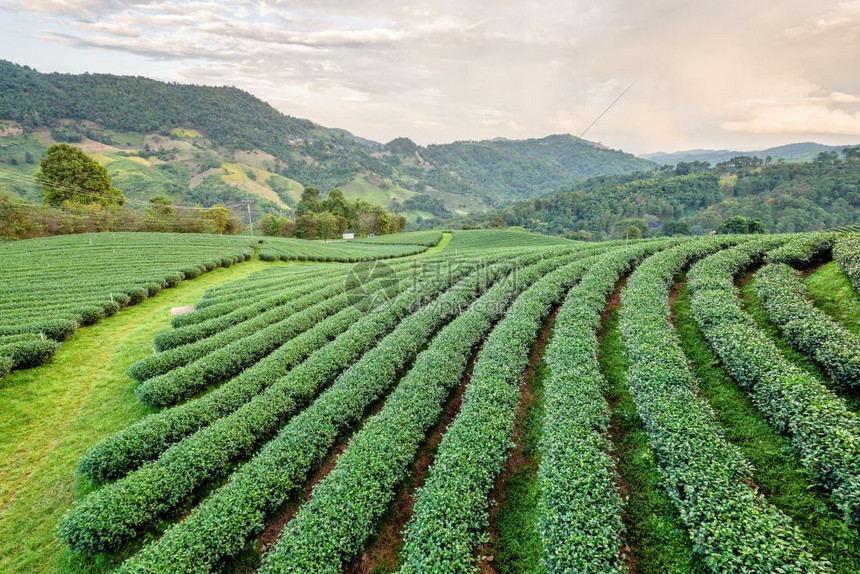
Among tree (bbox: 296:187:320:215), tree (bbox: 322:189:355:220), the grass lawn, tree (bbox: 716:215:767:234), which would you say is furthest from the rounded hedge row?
tree (bbox: 296:187:320:215)

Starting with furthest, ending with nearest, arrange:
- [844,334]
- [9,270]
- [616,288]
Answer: [9,270], [616,288], [844,334]

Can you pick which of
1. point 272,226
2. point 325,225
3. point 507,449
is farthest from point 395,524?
point 272,226

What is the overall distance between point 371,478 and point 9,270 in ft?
111

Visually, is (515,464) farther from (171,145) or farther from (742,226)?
(171,145)

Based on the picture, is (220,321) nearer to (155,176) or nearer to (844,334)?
(844,334)

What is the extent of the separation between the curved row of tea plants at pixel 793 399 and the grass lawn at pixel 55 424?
14620 mm

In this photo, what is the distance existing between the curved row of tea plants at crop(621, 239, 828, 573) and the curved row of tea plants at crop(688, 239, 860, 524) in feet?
3.61

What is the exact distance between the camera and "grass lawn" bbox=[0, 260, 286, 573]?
7898 millimetres

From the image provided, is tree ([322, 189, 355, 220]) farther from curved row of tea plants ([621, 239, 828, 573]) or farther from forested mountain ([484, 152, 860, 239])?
curved row of tea plants ([621, 239, 828, 573])

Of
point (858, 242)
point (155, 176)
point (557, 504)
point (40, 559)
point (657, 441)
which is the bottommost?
point (40, 559)

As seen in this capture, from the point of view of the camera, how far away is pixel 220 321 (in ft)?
56.1

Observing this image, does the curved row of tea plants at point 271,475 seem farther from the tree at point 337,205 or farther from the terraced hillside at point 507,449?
the tree at point 337,205

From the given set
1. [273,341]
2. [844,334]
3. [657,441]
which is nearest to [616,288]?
[844,334]

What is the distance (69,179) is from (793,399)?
228ft
